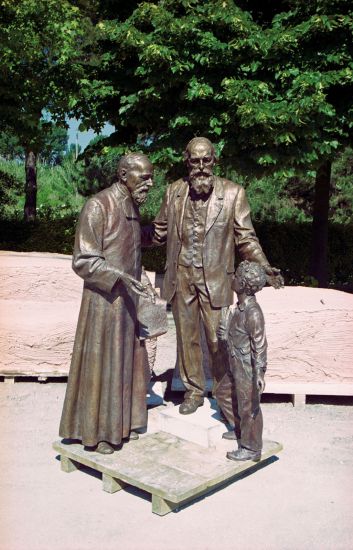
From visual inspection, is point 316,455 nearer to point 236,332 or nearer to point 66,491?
point 236,332

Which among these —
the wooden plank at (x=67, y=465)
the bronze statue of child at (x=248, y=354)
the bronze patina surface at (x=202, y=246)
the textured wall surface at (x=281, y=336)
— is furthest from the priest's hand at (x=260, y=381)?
the textured wall surface at (x=281, y=336)

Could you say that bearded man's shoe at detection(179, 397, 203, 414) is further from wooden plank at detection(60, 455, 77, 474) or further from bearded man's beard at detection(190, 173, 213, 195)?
bearded man's beard at detection(190, 173, 213, 195)

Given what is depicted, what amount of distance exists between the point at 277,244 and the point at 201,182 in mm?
9214

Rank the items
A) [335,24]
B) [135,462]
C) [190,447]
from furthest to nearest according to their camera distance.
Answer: [335,24], [190,447], [135,462]

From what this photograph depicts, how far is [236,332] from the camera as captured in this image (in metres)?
4.46

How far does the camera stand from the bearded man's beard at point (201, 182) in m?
4.88

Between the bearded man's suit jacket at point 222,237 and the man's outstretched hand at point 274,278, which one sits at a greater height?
the bearded man's suit jacket at point 222,237

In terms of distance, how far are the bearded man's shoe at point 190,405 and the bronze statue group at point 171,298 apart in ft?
0.05

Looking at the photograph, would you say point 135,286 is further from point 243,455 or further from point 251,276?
point 243,455

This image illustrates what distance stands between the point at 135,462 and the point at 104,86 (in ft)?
24.7

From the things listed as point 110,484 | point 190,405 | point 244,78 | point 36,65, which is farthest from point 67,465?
point 36,65

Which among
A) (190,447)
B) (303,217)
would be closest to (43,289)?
(190,447)

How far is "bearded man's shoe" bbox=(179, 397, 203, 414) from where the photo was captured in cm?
516

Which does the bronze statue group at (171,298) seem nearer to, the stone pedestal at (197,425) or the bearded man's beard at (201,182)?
the bearded man's beard at (201,182)
